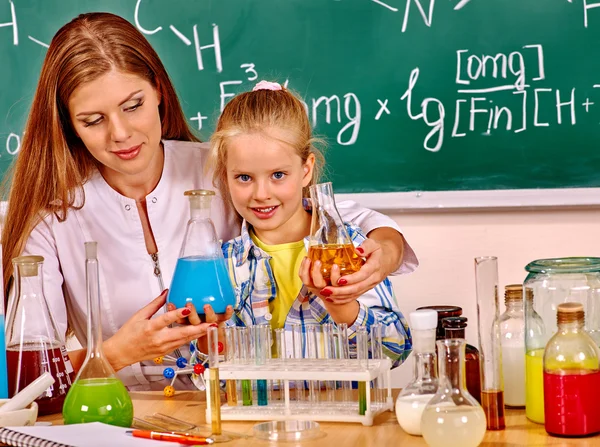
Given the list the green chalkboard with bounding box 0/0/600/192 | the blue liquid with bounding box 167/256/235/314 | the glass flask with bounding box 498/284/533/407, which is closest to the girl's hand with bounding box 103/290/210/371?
the blue liquid with bounding box 167/256/235/314

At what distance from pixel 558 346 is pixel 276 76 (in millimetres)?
1621

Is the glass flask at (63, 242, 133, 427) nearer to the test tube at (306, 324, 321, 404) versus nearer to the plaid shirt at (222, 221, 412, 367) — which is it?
the test tube at (306, 324, 321, 404)

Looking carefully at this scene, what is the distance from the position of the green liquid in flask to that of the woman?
0.59 meters

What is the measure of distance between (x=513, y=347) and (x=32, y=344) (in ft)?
2.64

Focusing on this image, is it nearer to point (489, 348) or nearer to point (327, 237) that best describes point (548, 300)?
point (489, 348)

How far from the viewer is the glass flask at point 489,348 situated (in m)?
1.25

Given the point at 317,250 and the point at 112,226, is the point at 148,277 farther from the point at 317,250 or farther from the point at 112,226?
the point at 317,250

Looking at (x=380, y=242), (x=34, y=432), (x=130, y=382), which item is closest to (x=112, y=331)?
(x=130, y=382)

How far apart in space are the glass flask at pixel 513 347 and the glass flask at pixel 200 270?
0.46 meters

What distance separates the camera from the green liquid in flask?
1.28m

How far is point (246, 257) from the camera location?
1.86m

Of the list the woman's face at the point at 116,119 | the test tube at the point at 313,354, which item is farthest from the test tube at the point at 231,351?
the woman's face at the point at 116,119

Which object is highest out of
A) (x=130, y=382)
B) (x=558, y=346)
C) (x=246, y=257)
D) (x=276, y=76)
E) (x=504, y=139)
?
(x=276, y=76)

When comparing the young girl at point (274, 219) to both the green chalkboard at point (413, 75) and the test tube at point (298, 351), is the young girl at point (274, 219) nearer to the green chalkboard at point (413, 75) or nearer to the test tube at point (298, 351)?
the test tube at point (298, 351)
